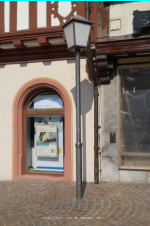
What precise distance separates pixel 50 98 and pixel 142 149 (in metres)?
3.04

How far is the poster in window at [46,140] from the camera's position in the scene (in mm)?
7195

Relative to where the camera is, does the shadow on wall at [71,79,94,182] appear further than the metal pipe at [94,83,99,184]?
Yes

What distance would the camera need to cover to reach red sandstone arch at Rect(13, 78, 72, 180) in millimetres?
6742

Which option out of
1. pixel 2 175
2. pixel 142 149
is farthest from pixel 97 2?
pixel 2 175

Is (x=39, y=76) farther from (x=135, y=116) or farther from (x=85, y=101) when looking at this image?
(x=135, y=116)

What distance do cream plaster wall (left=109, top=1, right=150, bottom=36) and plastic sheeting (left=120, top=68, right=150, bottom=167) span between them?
104 centimetres

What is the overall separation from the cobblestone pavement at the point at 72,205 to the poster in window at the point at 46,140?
110 centimetres

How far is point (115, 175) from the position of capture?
6352 millimetres

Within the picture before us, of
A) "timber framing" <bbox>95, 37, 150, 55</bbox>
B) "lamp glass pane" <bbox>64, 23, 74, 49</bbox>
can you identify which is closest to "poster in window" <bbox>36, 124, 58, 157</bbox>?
"timber framing" <bbox>95, 37, 150, 55</bbox>

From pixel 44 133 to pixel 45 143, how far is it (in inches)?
11.9

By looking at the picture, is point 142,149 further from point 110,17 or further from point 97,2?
point 97,2

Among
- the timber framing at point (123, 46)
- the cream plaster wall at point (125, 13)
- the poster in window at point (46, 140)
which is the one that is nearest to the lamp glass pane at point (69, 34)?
the timber framing at point (123, 46)

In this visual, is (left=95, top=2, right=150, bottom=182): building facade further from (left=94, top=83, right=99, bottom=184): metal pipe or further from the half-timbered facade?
the half-timbered facade

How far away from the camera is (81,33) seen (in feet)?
15.7
